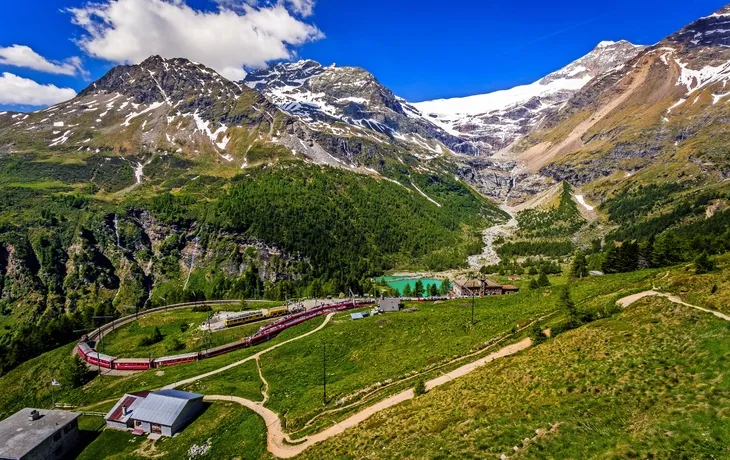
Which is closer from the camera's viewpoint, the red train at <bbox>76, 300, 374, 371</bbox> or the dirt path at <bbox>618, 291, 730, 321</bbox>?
the dirt path at <bbox>618, 291, 730, 321</bbox>

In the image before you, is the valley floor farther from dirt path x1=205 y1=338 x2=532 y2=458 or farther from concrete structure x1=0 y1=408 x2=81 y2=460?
concrete structure x1=0 y1=408 x2=81 y2=460

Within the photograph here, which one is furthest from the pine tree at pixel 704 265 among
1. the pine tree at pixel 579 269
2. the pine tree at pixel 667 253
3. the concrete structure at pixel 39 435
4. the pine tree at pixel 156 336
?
the pine tree at pixel 156 336

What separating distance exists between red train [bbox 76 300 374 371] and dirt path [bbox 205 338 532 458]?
3574cm

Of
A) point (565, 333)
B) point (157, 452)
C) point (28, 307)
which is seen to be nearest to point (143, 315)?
point (157, 452)

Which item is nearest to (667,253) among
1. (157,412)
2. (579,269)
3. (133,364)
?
(579,269)

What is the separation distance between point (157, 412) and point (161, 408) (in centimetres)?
70

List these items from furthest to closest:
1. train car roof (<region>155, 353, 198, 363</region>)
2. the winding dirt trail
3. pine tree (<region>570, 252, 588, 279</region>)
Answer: pine tree (<region>570, 252, 588, 279</region>)
train car roof (<region>155, 353, 198, 363</region>)
the winding dirt trail

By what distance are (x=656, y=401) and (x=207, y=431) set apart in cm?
5067

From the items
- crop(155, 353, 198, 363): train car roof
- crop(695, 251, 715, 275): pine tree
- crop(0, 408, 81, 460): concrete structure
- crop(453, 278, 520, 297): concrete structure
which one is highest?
crop(695, 251, 715, 275): pine tree

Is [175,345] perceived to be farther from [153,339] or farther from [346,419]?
[346,419]

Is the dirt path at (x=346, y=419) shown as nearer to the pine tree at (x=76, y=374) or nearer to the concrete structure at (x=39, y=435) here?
the concrete structure at (x=39, y=435)

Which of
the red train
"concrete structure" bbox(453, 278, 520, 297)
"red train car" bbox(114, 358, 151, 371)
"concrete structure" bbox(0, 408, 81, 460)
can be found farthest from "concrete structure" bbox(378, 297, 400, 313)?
Result: "concrete structure" bbox(0, 408, 81, 460)

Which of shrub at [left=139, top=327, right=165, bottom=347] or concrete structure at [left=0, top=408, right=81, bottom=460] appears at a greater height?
shrub at [left=139, top=327, right=165, bottom=347]

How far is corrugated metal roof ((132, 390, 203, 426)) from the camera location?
55.4m
